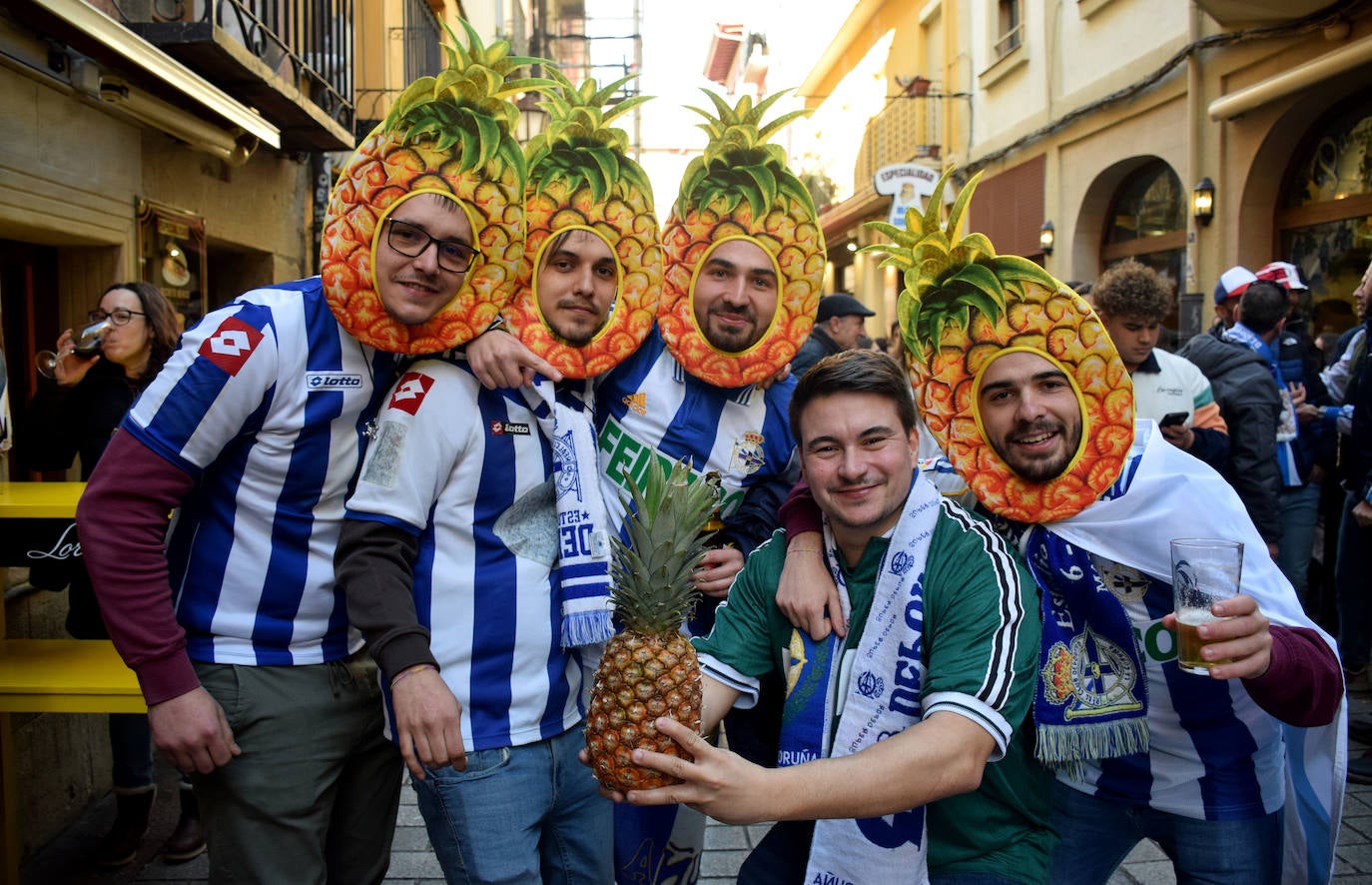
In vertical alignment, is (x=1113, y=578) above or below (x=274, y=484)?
below

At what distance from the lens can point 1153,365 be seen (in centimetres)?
408

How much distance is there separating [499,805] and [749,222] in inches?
70.9

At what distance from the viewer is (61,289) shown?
5.32m

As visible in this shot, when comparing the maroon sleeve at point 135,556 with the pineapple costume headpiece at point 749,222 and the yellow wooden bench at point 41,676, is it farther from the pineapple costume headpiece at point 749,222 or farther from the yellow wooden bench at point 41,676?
the pineapple costume headpiece at point 749,222

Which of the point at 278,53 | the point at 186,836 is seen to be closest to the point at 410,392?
the point at 186,836

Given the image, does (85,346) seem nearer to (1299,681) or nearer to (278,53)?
(1299,681)

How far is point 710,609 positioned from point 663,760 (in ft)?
4.06

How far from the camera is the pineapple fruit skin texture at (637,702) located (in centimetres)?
176

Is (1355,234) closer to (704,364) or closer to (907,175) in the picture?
(907,175)

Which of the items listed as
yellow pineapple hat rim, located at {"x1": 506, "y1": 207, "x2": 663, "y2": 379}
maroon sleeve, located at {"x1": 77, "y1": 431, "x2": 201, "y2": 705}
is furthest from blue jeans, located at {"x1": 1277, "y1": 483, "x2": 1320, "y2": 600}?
maroon sleeve, located at {"x1": 77, "y1": 431, "x2": 201, "y2": 705}

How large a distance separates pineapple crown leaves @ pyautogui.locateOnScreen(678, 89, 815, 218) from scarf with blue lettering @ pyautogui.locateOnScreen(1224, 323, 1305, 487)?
11.3 feet

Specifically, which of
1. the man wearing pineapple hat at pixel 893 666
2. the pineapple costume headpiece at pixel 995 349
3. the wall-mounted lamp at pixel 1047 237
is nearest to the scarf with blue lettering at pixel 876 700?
the man wearing pineapple hat at pixel 893 666

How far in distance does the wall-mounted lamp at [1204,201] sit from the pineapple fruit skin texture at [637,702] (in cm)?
983

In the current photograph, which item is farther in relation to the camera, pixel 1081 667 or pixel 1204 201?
pixel 1204 201
